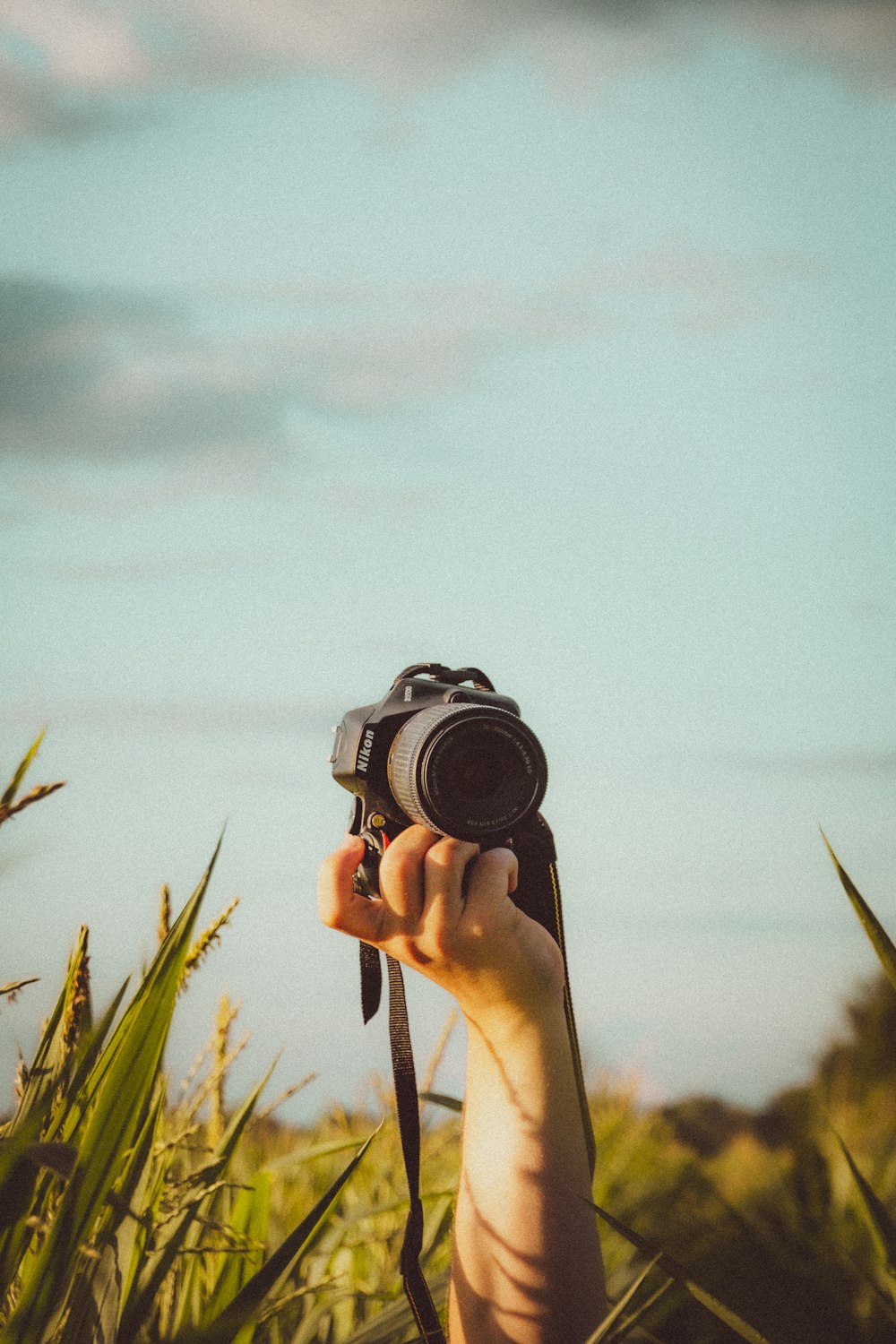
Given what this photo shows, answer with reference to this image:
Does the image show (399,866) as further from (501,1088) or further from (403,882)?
(501,1088)

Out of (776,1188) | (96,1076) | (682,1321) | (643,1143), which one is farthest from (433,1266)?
(776,1188)

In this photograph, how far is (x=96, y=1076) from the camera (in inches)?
56.1

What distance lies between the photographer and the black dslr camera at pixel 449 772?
206 cm

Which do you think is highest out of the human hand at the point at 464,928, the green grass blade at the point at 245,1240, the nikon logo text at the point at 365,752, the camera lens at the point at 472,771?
the nikon logo text at the point at 365,752

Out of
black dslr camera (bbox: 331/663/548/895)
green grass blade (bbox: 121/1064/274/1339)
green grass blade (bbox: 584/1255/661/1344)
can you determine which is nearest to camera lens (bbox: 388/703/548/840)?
black dslr camera (bbox: 331/663/548/895)

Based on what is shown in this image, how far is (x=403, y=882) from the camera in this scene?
74.4 inches

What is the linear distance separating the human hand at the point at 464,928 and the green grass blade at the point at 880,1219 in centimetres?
52

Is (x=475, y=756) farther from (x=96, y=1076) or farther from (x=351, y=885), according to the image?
(x=96, y=1076)

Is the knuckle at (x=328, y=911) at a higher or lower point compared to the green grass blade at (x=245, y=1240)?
higher

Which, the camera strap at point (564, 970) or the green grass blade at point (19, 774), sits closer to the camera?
the green grass blade at point (19, 774)

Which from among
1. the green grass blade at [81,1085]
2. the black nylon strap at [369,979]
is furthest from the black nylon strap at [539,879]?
the green grass blade at [81,1085]

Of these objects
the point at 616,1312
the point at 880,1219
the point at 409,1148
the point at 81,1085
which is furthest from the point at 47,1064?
the point at 880,1219

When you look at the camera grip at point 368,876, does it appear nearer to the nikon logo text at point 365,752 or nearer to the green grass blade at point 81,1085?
the nikon logo text at point 365,752

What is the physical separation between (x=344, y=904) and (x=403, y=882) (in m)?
0.18
